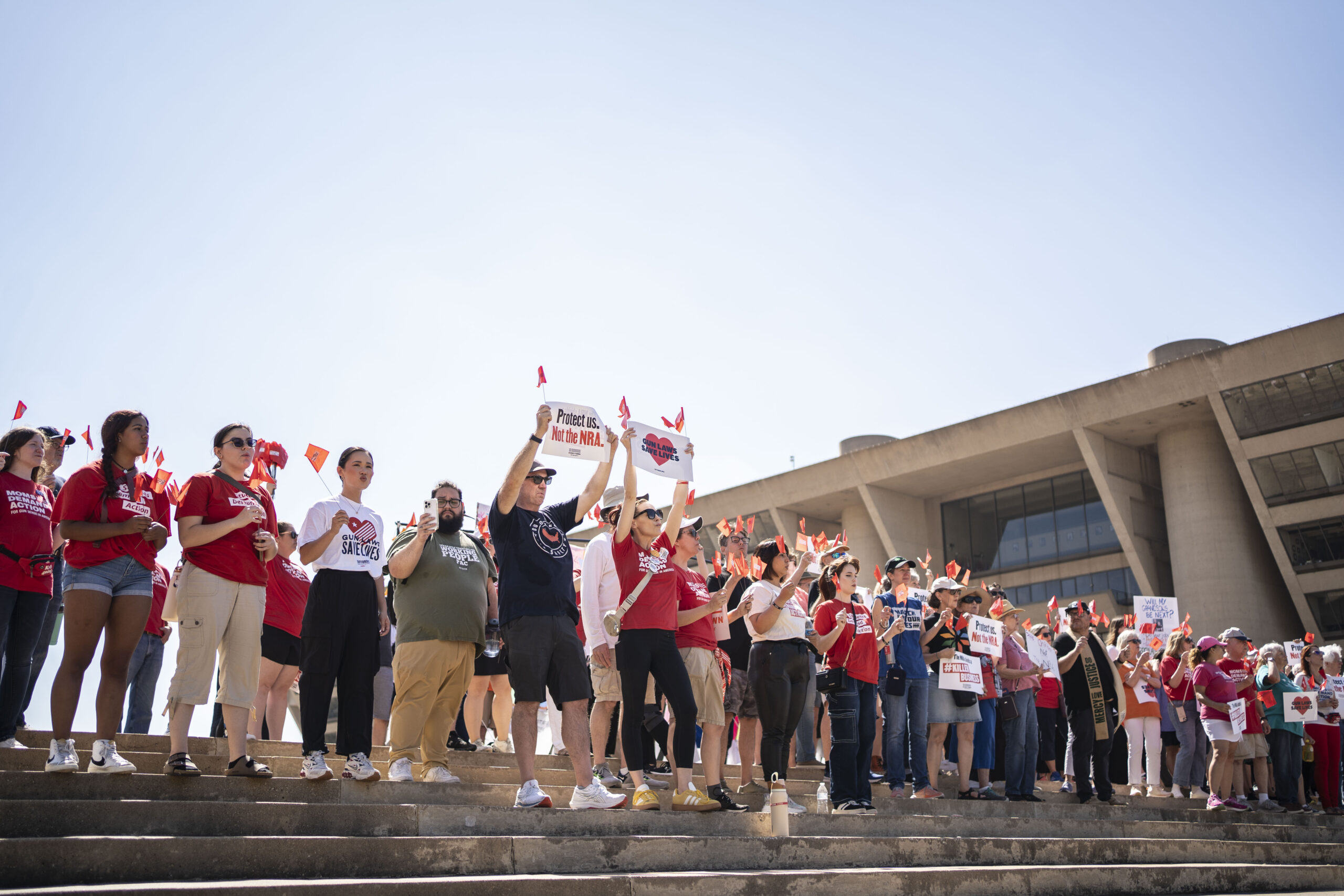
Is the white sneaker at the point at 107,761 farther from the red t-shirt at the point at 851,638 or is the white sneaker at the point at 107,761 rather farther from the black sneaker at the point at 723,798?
the red t-shirt at the point at 851,638

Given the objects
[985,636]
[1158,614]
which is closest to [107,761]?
Result: [985,636]

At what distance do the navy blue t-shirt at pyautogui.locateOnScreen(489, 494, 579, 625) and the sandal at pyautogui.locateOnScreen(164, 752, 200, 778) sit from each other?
165 cm

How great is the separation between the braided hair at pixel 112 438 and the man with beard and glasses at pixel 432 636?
1.45 metres

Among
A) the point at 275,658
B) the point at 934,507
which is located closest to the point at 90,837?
the point at 275,658

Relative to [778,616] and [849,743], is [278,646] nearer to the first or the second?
[778,616]

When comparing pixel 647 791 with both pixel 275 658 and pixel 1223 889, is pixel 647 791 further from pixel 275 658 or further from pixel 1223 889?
pixel 1223 889

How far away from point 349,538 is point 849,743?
11.6ft

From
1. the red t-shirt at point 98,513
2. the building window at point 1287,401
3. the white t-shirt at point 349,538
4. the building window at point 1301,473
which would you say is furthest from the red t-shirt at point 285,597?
the building window at point 1301,473

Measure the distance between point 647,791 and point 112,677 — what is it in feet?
9.12

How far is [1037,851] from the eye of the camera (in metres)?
6.99

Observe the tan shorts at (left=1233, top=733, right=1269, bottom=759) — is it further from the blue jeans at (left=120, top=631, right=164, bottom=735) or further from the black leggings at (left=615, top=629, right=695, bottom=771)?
the blue jeans at (left=120, top=631, right=164, bottom=735)

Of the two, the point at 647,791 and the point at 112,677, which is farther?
the point at 647,791

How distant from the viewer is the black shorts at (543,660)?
18.2 ft

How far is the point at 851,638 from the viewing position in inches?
302
